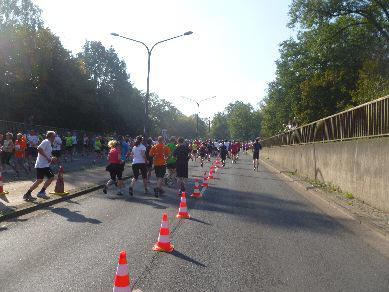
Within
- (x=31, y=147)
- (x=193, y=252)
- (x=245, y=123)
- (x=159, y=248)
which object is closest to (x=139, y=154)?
(x=159, y=248)

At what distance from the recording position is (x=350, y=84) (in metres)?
45.2

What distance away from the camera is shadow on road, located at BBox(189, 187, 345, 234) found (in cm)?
1007

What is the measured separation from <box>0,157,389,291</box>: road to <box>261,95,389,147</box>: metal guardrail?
287 centimetres

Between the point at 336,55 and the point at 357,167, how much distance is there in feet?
89.0

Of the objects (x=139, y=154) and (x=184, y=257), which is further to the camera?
(x=139, y=154)

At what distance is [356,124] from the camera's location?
48.5 ft

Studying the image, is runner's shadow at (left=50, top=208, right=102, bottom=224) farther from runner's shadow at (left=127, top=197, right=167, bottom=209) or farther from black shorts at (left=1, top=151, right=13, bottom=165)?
black shorts at (left=1, top=151, right=13, bottom=165)

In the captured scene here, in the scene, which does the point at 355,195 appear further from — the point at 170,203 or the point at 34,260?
the point at 34,260

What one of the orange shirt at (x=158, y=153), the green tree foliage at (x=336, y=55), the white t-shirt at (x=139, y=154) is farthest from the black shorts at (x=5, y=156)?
the green tree foliage at (x=336, y=55)

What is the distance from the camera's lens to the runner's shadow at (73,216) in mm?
10002

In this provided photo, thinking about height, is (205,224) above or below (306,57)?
below

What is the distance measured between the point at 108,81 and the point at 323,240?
247 ft

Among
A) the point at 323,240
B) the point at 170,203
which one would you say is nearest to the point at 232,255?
the point at 323,240

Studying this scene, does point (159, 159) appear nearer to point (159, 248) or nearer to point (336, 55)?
point (159, 248)
